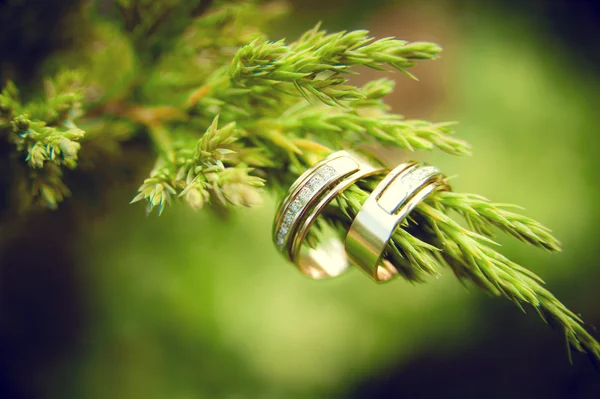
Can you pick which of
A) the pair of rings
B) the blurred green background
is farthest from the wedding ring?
the blurred green background

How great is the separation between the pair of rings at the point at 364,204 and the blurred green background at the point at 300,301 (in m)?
0.66

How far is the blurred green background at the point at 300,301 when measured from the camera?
155 centimetres

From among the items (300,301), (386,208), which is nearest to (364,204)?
(386,208)

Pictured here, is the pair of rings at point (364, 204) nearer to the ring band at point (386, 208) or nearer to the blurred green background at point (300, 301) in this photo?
the ring band at point (386, 208)

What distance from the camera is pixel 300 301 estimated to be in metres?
1.79

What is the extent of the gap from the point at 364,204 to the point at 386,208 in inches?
1.7

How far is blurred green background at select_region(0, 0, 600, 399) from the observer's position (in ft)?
5.10

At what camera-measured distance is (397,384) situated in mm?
1886

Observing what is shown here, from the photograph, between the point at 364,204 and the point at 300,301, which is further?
the point at 300,301

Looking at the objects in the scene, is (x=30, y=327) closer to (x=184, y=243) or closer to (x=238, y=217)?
(x=184, y=243)

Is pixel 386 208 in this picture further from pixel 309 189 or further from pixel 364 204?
pixel 309 189

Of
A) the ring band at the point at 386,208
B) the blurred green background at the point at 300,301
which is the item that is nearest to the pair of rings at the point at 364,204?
the ring band at the point at 386,208

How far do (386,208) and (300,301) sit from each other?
3.83 ft

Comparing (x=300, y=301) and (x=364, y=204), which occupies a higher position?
(x=364, y=204)
